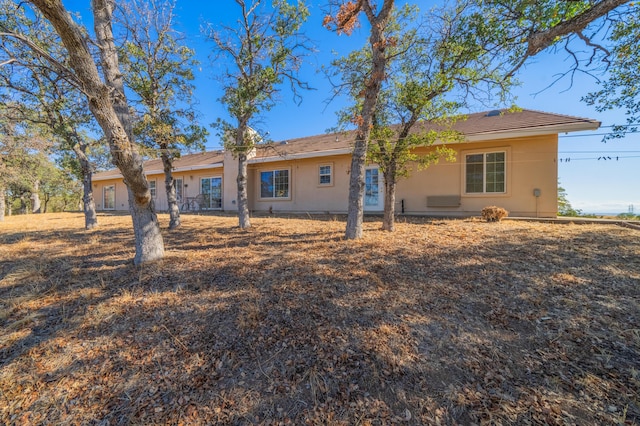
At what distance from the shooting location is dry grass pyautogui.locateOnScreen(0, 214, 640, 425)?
1.79 metres

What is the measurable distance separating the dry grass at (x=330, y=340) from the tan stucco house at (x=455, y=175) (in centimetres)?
410

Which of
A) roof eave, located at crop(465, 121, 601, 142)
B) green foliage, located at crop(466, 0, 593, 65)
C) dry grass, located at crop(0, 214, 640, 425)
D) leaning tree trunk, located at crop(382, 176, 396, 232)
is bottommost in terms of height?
dry grass, located at crop(0, 214, 640, 425)

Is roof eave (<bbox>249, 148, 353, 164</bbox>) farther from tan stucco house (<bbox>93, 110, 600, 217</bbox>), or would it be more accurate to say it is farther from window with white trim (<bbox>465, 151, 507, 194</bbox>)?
window with white trim (<bbox>465, 151, 507, 194</bbox>)

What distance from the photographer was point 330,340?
2.38 metres

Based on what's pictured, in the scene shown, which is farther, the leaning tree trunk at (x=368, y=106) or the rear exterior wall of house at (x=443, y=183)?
the rear exterior wall of house at (x=443, y=183)

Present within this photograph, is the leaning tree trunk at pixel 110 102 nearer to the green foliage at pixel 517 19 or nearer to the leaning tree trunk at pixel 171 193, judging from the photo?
the leaning tree trunk at pixel 171 193

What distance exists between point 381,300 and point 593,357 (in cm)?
178

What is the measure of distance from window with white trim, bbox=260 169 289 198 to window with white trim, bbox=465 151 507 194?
8.06 m

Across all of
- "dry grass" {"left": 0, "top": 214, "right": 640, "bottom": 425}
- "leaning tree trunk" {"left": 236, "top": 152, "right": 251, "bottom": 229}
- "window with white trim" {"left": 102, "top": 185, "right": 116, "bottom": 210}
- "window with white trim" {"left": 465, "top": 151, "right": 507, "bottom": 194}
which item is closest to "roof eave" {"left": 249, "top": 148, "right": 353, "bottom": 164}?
"leaning tree trunk" {"left": 236, "top": 152, "right": 251, "bottom": 229}

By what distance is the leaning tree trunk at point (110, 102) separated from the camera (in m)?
3.05

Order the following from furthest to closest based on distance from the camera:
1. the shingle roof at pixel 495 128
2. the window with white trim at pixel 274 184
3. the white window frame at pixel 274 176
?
the window with white trim at pixel 274 184
the white window frame at pixel 274 176
the shingle roof at pixel 495 128

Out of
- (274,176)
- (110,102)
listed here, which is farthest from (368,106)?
(274,176)

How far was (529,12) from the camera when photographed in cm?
434

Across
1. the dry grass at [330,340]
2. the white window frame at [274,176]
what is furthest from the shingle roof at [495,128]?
→ the dry grass at [330,340]
